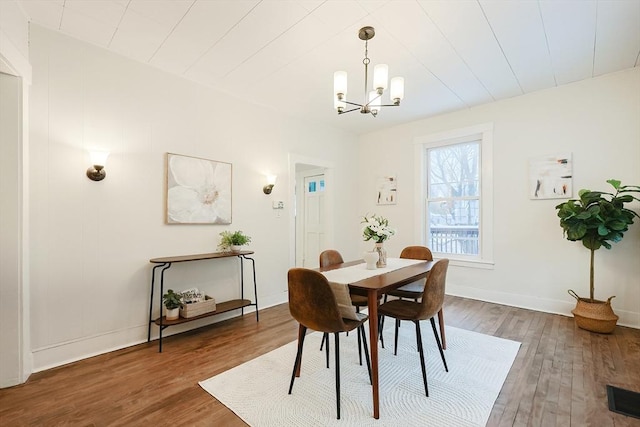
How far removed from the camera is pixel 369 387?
212 cm

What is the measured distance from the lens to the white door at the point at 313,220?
5.88m

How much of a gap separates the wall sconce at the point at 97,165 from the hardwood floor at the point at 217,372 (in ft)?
5.33

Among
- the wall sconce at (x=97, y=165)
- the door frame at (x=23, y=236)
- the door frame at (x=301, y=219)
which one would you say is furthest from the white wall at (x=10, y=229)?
the door frame at (x=301, y=219)

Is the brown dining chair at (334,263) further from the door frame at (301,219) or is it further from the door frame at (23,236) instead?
the door frame at (301,219)

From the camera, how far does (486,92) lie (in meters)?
3.79

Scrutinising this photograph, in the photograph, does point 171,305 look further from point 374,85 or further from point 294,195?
point 374,85

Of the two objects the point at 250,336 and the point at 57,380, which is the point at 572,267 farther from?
the point at 57,380

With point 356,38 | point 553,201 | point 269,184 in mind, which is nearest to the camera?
point 356,38

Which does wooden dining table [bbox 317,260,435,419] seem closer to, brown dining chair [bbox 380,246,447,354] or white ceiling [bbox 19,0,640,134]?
brown dining chair [bbox 380,246,447,354]

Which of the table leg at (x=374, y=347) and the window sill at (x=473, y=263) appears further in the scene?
the window sill at (x=473, y=263)

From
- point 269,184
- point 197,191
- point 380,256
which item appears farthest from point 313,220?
point 380,256

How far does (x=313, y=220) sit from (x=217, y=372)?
3.91 metres

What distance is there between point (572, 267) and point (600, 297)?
0.40 metres

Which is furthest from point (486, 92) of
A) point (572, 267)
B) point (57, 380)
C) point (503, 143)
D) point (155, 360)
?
point (57, 380)
